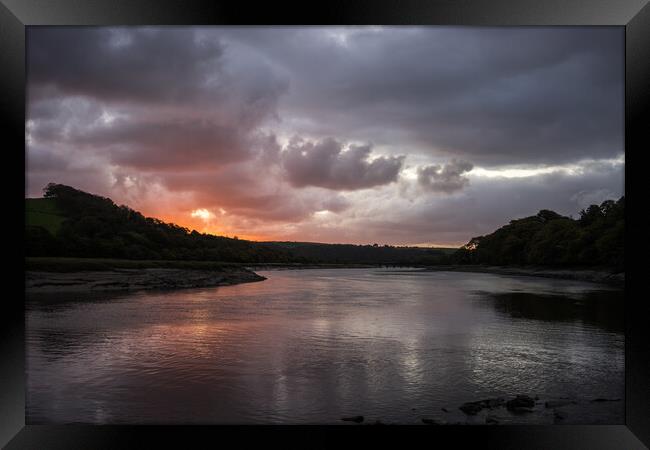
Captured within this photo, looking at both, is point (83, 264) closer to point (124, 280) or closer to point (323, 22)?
point (124, 280)

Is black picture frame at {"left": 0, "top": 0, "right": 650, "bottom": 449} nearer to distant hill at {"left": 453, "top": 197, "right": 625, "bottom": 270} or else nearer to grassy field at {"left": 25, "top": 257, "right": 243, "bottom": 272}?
grassy field at {"left": 25, "top": 257, "right": 243, "bottom": 272}

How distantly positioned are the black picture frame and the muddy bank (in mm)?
20899

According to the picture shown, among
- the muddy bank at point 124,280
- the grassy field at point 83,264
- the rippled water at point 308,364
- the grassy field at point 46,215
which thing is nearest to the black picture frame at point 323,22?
the rippled water at point 308,364

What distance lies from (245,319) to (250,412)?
10273 mm

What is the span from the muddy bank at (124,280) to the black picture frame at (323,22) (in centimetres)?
2090

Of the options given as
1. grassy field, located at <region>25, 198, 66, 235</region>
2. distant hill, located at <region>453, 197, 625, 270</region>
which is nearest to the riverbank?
distant hill, located at <region>453, 197, 625, 270</region>

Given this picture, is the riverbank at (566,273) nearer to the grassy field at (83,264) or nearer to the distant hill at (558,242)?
the distant hill at (558,242)

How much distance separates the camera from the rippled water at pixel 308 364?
695cm

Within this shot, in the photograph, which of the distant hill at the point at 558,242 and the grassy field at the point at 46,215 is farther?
the distant hill at the point at 558,242

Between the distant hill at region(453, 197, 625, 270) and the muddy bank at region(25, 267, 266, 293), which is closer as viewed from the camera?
the muddy bank at region(25, 267, 266, 293)

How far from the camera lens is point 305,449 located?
4.98 meters

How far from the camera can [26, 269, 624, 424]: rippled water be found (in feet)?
22.8

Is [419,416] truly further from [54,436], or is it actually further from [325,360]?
[54,436]

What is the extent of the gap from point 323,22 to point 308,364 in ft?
22.5
